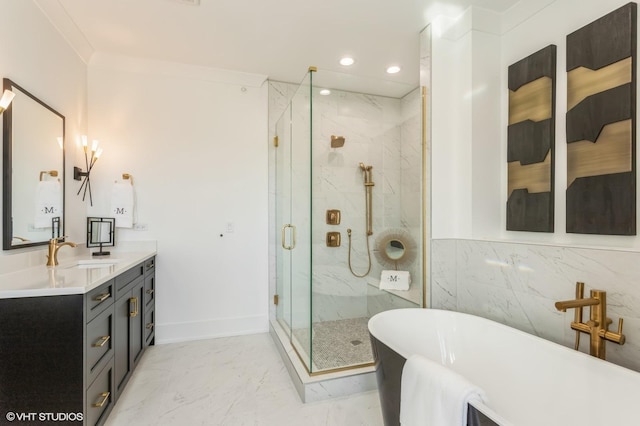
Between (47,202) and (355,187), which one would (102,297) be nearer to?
(47,202)

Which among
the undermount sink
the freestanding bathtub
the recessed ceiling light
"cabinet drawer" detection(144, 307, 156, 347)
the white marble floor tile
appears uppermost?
the recessed ceiling light

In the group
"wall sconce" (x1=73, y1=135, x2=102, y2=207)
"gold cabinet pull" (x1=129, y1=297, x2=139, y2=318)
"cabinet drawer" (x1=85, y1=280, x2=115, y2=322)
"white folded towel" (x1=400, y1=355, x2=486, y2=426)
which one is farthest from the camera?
"wall sconce" (x1=73, y1=135, x2=102, y2=207)

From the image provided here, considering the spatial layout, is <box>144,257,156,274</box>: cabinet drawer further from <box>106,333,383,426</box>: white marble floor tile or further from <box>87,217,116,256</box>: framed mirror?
<box>106,333,383,426</box>: white marble floor tile

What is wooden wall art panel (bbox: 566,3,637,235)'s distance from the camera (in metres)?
1.49

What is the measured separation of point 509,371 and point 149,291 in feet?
9.00

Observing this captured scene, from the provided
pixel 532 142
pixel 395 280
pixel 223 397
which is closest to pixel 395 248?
pixel 395 280

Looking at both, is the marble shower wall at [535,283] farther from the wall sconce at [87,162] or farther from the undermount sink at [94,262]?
the wall sconce at [87,162]

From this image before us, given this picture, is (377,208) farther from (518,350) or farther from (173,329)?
(173,329)

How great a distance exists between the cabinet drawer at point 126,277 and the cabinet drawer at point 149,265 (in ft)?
0.39

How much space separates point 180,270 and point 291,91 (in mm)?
2230

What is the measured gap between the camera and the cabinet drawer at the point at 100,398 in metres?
1.49

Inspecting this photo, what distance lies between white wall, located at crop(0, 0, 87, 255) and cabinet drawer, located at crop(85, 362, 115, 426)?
2.98 feet

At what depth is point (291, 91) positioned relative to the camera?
3.35m

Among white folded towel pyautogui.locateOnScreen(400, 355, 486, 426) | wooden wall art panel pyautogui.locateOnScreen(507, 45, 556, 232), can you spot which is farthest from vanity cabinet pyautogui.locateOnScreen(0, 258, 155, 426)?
wooden wall art panel pyautogui.locateOnScreen(507, 45, 556, 232)
